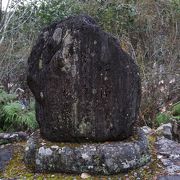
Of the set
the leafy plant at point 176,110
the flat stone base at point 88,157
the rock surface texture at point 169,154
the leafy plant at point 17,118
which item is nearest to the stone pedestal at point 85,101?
the flat stone base at point 88,157

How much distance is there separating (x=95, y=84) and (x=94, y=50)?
13.6 inches

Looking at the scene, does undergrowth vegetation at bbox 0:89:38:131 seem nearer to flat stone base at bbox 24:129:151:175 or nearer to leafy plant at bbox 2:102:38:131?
leafy plant at bbox 2:102:38:131

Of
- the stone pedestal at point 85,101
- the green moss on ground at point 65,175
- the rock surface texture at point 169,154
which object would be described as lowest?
the green moss on ground at point 65,175

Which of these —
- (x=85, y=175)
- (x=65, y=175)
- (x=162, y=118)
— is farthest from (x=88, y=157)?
(x=162, y=118)

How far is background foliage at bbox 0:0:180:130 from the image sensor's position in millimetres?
6984

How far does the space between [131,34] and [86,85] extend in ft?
17.4

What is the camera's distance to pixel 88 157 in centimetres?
336

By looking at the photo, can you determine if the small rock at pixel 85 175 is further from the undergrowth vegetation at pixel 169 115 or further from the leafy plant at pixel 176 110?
the leafy plant at pixel 176 110

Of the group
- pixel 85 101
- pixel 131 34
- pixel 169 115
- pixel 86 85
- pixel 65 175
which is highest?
pixel 131 34

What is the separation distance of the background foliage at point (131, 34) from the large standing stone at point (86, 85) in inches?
120

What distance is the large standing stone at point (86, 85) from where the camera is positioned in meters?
3.46

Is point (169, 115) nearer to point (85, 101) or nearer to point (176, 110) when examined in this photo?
point (176, 110)

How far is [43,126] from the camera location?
12.0 feet

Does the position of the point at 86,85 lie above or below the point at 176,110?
above
